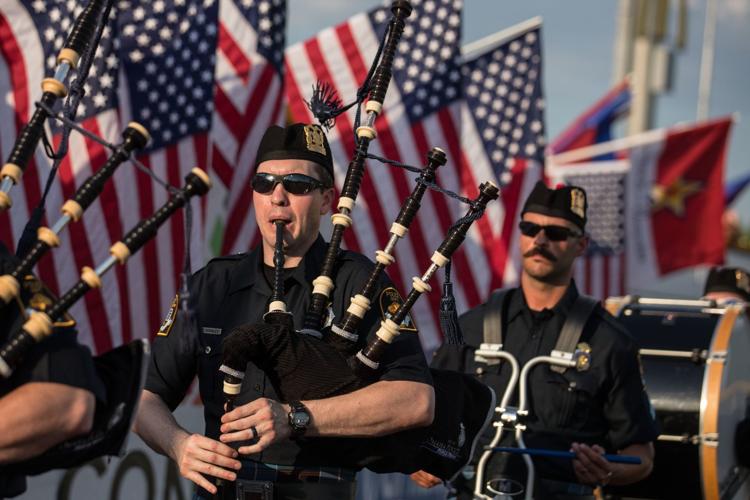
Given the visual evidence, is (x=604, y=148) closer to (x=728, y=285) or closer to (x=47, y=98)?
(x=728, y=285)

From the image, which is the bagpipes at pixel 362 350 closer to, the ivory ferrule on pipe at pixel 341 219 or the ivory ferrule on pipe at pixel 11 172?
the ivory ferrule on pipe at pixel 341 219

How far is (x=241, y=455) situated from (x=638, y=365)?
2.46 metres

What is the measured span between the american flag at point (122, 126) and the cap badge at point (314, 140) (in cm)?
280

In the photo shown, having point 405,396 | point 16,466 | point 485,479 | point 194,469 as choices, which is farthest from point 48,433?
point 485,479

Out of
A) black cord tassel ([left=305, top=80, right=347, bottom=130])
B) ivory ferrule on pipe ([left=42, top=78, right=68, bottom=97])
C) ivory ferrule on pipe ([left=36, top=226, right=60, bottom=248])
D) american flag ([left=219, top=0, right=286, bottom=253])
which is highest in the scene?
american flag ([left=219, top=0, right=286, bottom=253])

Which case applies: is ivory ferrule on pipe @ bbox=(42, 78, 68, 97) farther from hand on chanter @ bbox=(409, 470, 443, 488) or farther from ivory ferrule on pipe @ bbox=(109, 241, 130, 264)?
hand on chanter @ bbox=(409, 470, 443, 488)

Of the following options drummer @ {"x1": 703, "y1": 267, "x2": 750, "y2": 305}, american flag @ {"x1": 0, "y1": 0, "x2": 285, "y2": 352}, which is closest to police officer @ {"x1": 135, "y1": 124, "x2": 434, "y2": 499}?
american flag @ {"x1": 0, "y1": 0, "x2": 285, "y2": 352}

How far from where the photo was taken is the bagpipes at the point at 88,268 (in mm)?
2787

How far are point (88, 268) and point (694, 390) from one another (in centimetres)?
438

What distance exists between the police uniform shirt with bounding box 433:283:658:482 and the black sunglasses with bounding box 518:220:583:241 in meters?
0.38

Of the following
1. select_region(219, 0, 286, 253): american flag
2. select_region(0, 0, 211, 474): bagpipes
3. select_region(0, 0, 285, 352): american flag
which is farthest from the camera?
select_region(219, 0, 286, 253): american flag

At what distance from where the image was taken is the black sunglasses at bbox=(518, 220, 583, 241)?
5699 mm

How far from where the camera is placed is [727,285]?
8531 millimetres

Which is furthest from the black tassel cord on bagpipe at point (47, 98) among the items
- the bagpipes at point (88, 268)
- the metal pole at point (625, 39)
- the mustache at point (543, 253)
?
the metal pole at point (625, 39)
